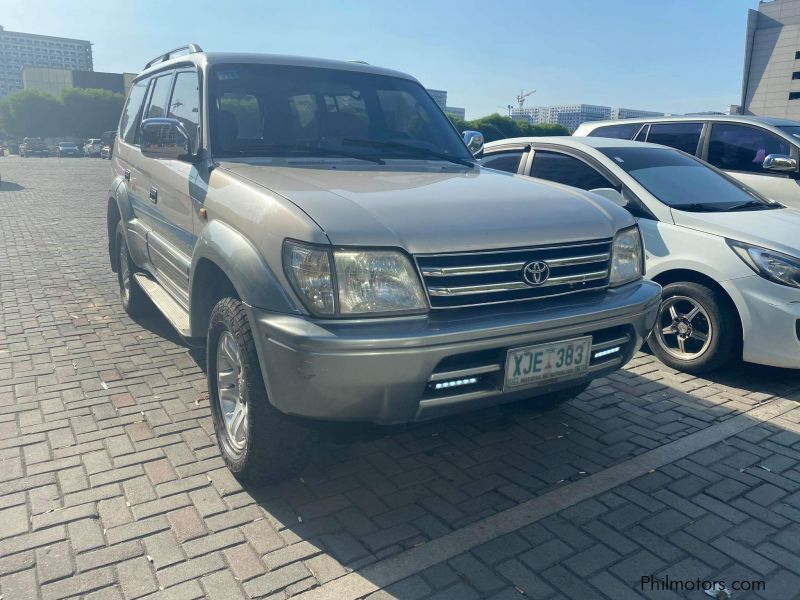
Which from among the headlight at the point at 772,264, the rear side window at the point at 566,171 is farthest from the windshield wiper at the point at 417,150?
the headlight at the point at 772,264

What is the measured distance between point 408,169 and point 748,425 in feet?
8.56

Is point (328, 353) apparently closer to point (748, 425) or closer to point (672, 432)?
point (672, 432)

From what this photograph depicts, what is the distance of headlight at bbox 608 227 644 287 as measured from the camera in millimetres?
3332

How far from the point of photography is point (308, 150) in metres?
3.88

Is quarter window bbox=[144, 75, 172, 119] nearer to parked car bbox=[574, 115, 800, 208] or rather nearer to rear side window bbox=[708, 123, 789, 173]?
parked car bbox=[574, 115, 800, 208]

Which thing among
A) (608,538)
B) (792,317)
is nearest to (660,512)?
(608,538)

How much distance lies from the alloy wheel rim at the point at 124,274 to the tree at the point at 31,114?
108 meters

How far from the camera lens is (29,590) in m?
2.51

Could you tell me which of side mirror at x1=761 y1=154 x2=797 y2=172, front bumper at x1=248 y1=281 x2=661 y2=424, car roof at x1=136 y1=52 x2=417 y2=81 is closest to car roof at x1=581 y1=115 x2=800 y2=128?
side mirror at x1=761 y1=154 x2=797 y2=172

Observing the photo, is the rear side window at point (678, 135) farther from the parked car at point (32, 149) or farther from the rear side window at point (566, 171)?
the parked car at point (32, 149)

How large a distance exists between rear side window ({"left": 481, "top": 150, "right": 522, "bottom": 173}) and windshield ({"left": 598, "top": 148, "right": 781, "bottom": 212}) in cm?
81

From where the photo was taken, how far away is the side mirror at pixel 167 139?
12.1 feet

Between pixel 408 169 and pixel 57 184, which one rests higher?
pixel 408 169

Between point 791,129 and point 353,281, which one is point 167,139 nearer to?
point 353,281
